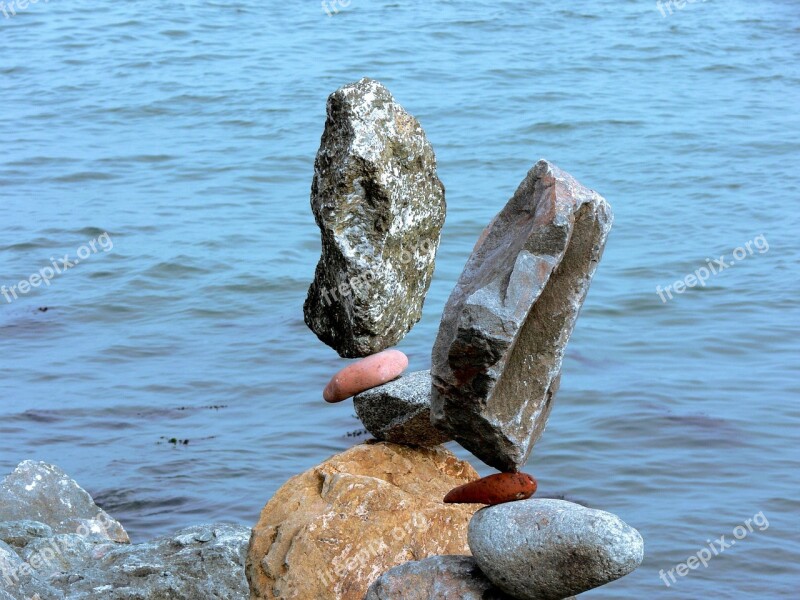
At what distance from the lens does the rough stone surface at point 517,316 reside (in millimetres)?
4113

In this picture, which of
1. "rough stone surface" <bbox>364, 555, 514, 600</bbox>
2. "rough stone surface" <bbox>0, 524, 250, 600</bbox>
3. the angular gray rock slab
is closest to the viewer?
"rough stone surface" <bbox>364, 555, 514, 600</bbox>

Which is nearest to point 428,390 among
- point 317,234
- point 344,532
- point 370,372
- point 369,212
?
point 370,372

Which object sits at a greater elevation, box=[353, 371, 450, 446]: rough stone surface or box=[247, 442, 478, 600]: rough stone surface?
box=[353, 371, 450, 446]: rough stone surface

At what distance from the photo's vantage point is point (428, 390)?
204 inches

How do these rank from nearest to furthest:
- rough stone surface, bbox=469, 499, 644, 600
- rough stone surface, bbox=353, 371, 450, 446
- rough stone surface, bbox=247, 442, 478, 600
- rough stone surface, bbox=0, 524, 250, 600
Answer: rough stone surface, bbox=469, 499, 644, 600, rough stone surface, bbox=247, 442, 478, 600, rough stone surface, bbox=353, 371, 450, 446, rough stone surface, bbox=0, 524, 250, 600

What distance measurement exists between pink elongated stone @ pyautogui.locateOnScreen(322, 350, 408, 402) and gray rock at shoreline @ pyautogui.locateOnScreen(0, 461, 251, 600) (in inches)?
45.3

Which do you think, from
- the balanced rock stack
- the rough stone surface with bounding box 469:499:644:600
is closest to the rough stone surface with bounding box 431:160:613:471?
the balanced rock stack

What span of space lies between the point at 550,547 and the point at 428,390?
48.1 inches

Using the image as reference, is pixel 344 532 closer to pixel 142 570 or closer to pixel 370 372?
pixel 370 372

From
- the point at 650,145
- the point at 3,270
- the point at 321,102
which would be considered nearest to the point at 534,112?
the point at 650,145

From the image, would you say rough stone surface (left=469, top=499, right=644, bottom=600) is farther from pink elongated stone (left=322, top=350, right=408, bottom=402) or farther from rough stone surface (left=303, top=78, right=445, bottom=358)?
rough stone surface (left=303, top=78, right=445, bottom=358)

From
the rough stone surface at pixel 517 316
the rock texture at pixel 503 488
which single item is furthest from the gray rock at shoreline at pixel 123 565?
the rough stone surface at pixel 517 316

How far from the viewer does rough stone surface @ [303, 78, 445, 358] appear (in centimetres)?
500

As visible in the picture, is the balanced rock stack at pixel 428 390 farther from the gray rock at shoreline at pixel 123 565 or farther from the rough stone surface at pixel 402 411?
the gray rock at shoreline at pixel 123 565
